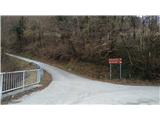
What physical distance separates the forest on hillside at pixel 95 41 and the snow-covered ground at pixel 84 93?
72 cm

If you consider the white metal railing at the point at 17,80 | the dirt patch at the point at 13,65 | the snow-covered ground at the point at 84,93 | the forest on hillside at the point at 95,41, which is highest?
the forest on hillside at the point at 95,41

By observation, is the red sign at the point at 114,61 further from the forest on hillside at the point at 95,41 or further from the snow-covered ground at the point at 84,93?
A: the snow-covered ground at the point at 84,93

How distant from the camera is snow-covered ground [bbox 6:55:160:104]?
7.80m

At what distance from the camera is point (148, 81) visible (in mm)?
10789

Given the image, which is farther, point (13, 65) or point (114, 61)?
point (114, 61)

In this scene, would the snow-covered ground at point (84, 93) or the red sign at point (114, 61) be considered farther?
the red sign at point (114, 61)

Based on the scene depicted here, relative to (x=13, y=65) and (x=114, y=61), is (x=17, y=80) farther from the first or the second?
(x=114, y=61)

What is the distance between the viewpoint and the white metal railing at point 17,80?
744cm

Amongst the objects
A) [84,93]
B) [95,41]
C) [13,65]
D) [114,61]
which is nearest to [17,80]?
[13,65]

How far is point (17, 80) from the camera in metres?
8.28

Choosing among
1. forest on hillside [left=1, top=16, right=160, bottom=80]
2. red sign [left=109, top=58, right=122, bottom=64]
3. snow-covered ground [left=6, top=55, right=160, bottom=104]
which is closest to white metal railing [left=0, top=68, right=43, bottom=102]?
snow-covered ground [left=6, top=55, right=160, bottom=104]

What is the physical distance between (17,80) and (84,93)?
83.4 inches

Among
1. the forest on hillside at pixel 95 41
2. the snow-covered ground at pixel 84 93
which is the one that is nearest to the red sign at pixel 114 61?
the forest on hillside at pixel 95 41
